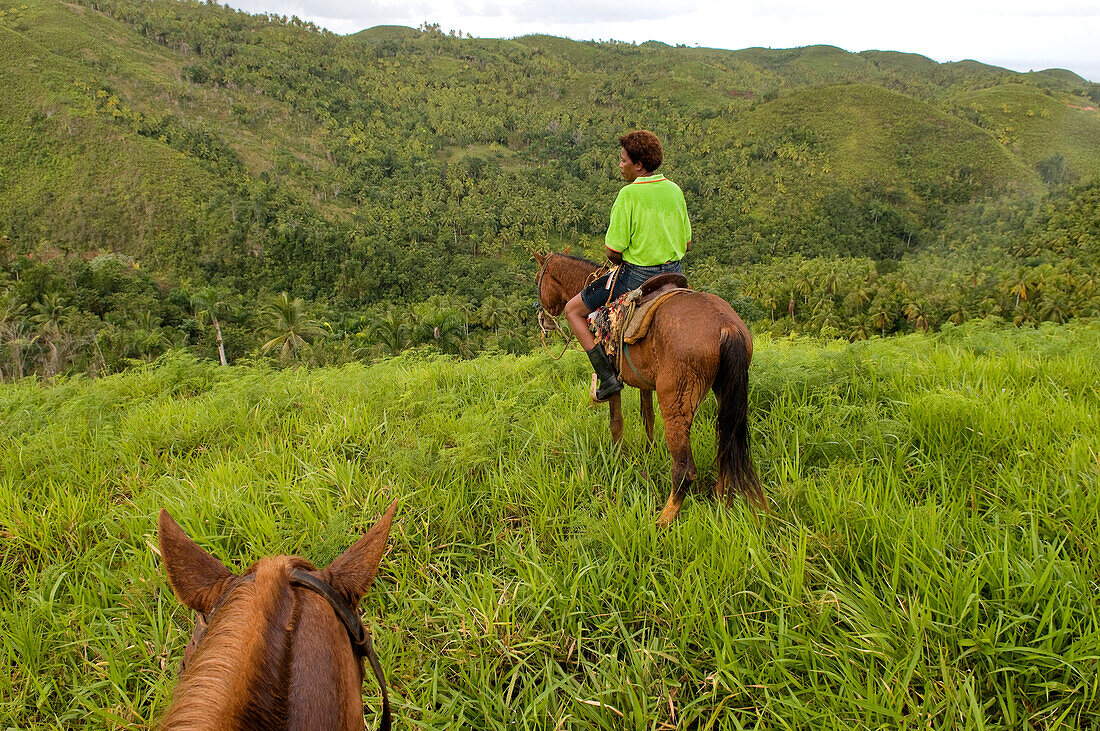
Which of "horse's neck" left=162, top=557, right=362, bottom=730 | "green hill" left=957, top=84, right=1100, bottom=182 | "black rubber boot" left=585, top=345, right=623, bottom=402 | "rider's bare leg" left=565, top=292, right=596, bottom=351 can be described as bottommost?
"black rubber boot" left=585, top=345, right=623, bottom=402

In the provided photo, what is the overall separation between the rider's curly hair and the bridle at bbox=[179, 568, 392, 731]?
3.23 meters

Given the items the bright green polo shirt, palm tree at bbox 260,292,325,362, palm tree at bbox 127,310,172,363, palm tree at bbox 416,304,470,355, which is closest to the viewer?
the bright green polo shirt

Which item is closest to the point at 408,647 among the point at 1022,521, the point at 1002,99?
the point at 1022,521

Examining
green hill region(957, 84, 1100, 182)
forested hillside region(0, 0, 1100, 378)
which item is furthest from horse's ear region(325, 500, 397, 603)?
green hill region(957, 84, 1100, 182)

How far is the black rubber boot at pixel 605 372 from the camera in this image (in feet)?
12.4

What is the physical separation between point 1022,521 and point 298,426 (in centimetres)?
458

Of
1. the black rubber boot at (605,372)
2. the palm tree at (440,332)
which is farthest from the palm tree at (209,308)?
the black rubber boot at (605,372)

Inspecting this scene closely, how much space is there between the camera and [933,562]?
6.58 ft

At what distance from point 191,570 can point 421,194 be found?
10946 cm

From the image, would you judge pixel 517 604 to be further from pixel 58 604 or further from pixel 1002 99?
pixel 1002 99

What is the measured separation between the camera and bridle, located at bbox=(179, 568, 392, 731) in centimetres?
105

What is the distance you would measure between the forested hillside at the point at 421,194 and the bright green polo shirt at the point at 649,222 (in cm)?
2127

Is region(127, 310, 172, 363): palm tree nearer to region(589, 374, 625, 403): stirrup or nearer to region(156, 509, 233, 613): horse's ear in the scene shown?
region(589, 374, 625, 403): stirrup

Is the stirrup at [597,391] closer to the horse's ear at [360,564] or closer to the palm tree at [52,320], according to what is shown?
the horse's ear at [360,564]
